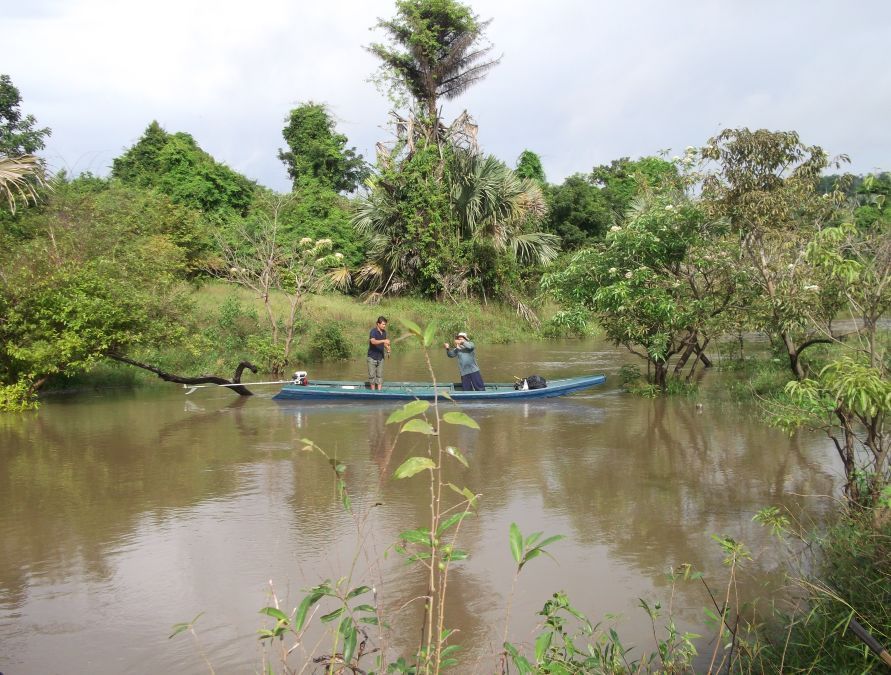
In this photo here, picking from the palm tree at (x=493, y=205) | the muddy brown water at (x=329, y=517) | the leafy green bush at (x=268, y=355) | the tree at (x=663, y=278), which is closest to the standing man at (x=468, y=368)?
the muddy brown water at (x=329, y=517)

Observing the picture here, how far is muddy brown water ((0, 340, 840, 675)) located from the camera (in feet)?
15.8

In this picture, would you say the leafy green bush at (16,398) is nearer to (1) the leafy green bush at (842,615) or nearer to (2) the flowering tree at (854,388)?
(2) the flowering tree at (854,388)

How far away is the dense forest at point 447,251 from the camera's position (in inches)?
381

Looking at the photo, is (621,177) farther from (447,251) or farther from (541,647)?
(541,647)

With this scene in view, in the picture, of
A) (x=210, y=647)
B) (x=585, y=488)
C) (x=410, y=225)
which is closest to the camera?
(x=210, y=647)

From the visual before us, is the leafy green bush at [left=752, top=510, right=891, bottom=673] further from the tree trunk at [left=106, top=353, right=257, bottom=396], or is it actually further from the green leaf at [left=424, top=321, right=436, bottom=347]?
the tree trunk at [left=106, top=353, right=257, bottom=396]

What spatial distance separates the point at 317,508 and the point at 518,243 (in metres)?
18.5

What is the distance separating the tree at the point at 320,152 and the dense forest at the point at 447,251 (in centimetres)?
9

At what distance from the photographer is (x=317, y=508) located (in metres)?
7.13

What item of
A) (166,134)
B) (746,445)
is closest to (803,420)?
(746,445)

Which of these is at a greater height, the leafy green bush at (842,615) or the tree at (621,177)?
the tree at (621,177)

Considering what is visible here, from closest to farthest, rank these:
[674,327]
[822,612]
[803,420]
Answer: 1. [822,612]
2. [803,420]
3. [674,327]

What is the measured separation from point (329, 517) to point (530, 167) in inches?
1139

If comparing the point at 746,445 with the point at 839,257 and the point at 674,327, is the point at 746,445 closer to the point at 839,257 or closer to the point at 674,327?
the point at 674,327
